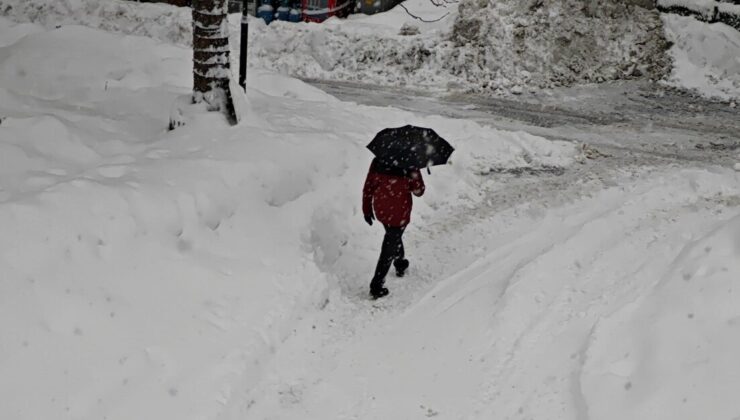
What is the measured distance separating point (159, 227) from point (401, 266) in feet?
7.76

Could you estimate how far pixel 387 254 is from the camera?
710 centimetres

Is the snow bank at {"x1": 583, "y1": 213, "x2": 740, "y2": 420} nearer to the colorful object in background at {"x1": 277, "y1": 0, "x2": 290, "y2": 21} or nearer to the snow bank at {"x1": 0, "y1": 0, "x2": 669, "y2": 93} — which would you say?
the snow bank at {"x1": 0, "y1": 0, "x2": 669, "y2": 93}

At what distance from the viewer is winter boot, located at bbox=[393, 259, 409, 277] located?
24.7ft

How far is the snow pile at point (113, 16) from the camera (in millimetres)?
17656

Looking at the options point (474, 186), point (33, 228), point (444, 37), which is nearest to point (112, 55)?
point (474, 186)

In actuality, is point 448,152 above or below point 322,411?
above

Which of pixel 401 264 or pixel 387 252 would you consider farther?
Answer: pixel 401 264

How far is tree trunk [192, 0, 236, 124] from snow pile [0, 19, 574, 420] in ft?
0.85

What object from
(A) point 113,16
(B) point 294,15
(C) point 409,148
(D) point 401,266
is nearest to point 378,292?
(D) point 401,266

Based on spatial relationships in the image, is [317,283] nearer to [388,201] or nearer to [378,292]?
[378,292]

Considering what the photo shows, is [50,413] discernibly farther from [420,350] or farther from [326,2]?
[326,2]

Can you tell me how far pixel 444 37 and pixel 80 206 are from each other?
11.6 meters

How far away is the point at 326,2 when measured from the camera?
62.3 ft

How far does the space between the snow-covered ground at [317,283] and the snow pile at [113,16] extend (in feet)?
26.4
